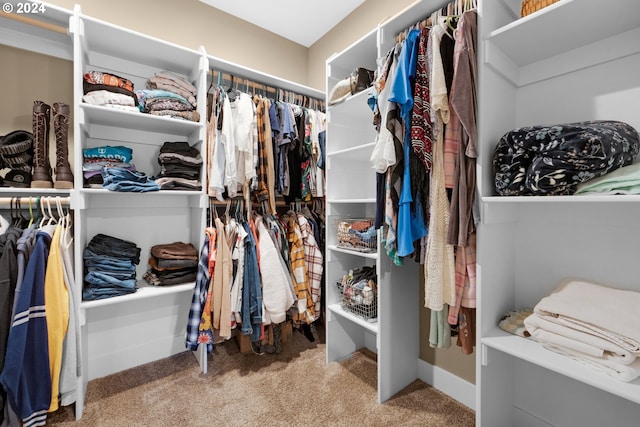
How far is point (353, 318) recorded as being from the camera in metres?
1.84

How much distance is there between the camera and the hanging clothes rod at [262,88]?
2.13 m

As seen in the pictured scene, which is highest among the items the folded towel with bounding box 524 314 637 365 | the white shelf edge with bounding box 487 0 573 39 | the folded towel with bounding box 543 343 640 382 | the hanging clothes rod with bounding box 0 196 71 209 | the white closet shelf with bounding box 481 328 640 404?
the white shelf edge with bounding box 487 0 573 39

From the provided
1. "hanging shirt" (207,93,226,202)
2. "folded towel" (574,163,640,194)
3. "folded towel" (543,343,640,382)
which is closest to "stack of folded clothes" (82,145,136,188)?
"hanging shirt" (207,93,226,202)

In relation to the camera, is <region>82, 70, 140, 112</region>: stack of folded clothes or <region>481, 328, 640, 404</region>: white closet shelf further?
<region>82, 70, 140, 112</region>: stack of folded clothes

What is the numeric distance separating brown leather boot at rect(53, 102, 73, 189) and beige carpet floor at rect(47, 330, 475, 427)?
4.07ft

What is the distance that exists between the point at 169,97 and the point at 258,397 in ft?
6.27

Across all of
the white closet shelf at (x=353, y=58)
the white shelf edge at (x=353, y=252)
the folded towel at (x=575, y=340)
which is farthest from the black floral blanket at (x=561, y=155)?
the white closet shelf at (x=353, y=58)

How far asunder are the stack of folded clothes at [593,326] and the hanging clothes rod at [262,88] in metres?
2.15

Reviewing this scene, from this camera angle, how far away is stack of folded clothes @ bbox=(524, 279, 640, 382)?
922mm

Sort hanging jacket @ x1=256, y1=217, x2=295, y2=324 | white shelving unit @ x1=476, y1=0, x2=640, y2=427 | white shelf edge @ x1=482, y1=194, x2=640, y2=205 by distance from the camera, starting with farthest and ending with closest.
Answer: hanging jacket @ x1=256, y1=217, x2=295, y2=324, white shelving unit @ x1=476, y1=0, x2=640, y2=427, white shelf edge @ x1=482, y1=194, x2=640, y2=205

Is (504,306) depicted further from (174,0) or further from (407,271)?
(174,0)

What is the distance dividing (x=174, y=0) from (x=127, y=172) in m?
1.44

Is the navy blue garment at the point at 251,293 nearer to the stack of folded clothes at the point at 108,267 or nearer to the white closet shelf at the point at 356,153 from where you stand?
the stack of folded clothes at the point at 108,267

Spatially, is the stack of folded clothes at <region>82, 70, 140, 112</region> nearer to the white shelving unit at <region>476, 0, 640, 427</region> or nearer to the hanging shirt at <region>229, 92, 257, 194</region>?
the hanging shirt at <region>229, 92, 257, 194</region>
